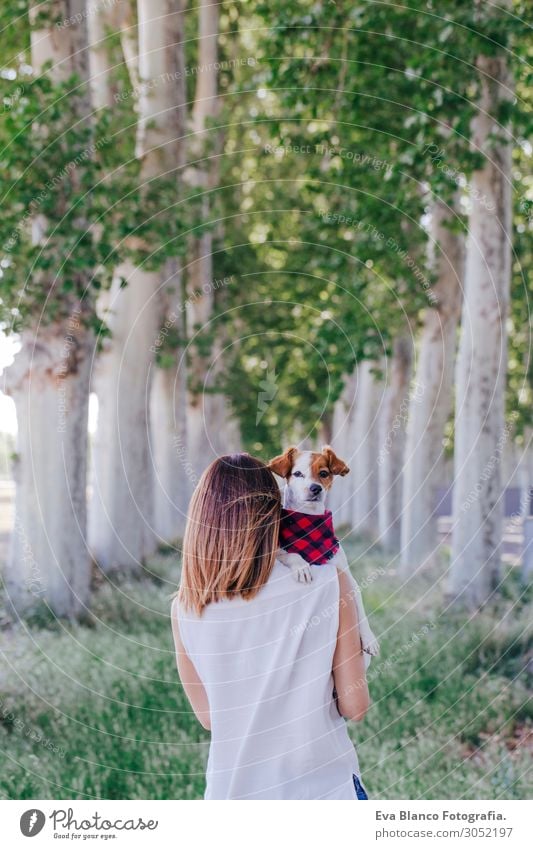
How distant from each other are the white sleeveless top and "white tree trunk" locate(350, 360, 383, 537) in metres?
18.3

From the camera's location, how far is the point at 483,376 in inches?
408

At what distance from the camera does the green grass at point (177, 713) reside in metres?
6.09

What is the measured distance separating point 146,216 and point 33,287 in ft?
6.51

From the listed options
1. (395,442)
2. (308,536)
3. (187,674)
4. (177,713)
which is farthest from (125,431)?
(187,674)

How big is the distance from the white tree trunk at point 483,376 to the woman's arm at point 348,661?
274 inches

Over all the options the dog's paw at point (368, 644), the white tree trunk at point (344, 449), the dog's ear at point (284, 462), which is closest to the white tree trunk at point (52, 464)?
the dog's ear at point (284, 462)

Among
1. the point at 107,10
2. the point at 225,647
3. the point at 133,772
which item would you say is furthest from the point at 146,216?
the point at 225,647

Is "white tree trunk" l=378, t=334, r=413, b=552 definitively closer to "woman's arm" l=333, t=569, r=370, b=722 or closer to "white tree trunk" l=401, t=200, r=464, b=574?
"white tree trunk" l=401, t=200, r=464, b=574

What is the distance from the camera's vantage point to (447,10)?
9.13 metres

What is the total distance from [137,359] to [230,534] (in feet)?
33.4

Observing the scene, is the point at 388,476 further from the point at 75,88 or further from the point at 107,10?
the point at 75,88

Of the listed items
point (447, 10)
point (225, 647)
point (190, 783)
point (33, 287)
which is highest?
point (447, 10)

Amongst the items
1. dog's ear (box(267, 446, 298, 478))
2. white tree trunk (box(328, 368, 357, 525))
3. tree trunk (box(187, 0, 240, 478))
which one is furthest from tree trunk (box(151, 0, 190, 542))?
dog's ear (box(267, 446, 298, 478))
